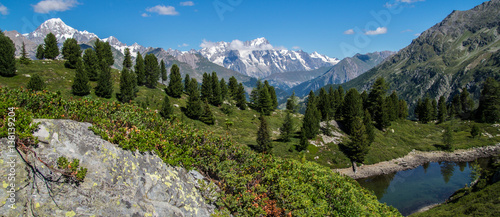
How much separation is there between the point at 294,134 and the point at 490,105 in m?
103

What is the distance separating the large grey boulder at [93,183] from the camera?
19.0 ft

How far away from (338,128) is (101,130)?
277 ft

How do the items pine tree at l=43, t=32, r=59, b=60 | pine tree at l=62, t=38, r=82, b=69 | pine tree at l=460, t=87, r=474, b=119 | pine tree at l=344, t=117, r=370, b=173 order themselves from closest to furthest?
pine tree at l=344, t=117, r=370, b=173, pine tree at l=62, t=38, r=82, b=69, pine tree at l=43, t=32, r=59, b=60, pine tree at l=460, t=87, r=474, b=119

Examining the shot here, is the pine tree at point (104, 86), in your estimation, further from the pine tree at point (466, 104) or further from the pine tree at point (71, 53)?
the pine tree at point (466, 104)

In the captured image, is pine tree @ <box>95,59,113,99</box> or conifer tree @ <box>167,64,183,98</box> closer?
pine tree @ <box>95,59,113,99</box>

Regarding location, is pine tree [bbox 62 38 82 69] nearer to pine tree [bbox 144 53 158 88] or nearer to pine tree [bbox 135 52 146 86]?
pine tree [bbox 135 52 146 86]

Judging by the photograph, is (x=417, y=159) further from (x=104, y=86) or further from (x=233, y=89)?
(x=104, y=86)

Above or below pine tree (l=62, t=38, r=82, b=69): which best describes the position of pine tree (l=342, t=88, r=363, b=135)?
below

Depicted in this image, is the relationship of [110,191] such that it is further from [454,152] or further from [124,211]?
[454,152]

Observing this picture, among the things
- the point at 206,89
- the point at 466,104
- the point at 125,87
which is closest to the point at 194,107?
the point at 125,87

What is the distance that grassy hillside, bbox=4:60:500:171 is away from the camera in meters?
61.1

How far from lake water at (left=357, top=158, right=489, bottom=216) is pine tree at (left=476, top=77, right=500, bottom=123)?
50043 millimetres

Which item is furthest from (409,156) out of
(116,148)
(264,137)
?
(116,148)

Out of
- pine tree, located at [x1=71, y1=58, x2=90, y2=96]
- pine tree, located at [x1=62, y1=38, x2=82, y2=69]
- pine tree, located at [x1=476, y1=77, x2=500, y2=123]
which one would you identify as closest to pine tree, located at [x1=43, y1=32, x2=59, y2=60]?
pine tree, located at [x1=62, y1=38, x2=82, y2=69]
